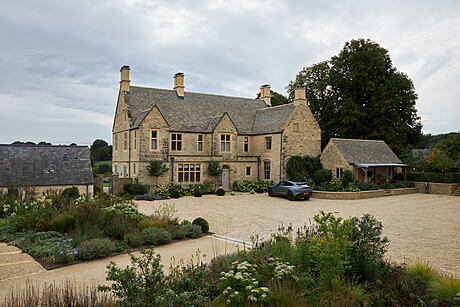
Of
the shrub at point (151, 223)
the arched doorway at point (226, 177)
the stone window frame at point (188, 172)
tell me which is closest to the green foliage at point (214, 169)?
the stone window frame at point (188, 172)

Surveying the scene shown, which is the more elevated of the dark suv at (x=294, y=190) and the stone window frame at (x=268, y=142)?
the stone window frame at (x=268, y=142)

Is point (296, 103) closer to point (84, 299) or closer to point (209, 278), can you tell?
point (209, 278)

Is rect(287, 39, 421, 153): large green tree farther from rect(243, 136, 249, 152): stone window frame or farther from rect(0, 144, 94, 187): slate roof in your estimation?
rect(0, 144, 94, 187): slate roof

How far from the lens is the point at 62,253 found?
863cm

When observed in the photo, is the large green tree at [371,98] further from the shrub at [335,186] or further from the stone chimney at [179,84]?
the stone chimney at [179,84]

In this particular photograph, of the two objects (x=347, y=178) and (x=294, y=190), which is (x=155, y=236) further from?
(x=347, y=178)

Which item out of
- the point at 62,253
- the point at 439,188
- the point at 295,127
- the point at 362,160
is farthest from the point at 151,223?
the point at 439,188

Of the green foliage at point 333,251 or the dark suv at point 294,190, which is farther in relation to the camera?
the dark suv at point 294,190

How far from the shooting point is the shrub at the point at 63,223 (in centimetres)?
1123

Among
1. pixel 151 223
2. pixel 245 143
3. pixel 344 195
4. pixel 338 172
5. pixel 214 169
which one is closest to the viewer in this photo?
pixel 151 223

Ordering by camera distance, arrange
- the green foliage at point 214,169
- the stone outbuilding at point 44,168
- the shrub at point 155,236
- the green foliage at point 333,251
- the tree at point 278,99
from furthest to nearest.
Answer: the tree at point 278,99
the green foliage at point 214,169
the stone outbuilding at point 44,168
the shrub at point 155,236
the green foliage at point 333,251

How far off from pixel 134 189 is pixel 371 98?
25.5 metres

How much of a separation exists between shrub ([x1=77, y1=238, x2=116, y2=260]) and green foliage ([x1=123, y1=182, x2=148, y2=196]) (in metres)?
15.5

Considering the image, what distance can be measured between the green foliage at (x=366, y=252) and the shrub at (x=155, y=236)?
5985mm
